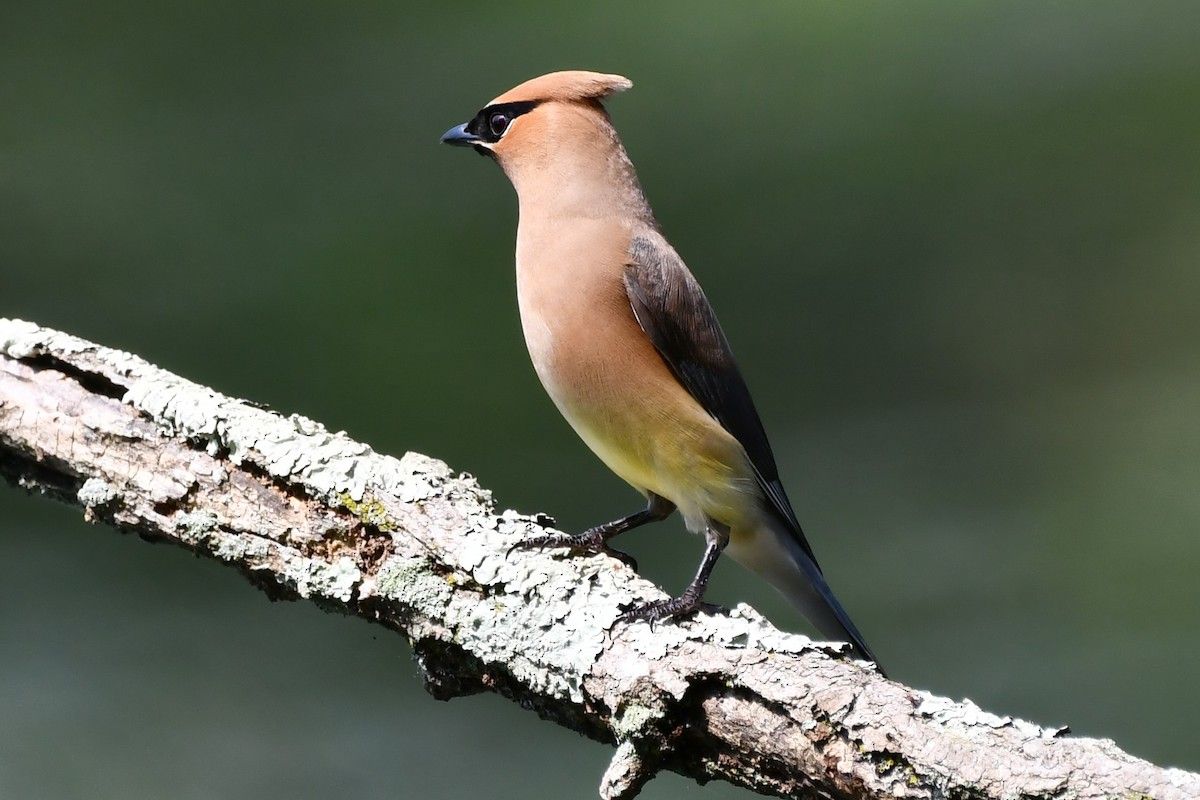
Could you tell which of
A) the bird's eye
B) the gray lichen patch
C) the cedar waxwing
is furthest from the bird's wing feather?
the gray lichen patch

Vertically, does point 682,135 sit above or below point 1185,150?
below

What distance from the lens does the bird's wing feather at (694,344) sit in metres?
3.10

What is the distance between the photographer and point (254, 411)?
9.19ft

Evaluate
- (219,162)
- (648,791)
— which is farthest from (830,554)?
(219,162)

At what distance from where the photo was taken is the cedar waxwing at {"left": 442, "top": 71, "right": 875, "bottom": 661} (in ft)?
9.86

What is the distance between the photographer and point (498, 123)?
3500mm

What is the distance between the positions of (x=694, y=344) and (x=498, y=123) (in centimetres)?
89

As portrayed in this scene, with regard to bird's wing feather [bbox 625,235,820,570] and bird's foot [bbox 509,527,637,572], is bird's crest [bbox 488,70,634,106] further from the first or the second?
bird's foot [bbox 509,527,637,572]

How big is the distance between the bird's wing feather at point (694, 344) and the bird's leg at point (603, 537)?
0.95 ft

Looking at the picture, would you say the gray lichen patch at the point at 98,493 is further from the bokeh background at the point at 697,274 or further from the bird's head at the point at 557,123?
the bokeh background at the point at 697,274

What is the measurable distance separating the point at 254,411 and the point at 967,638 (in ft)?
13.3

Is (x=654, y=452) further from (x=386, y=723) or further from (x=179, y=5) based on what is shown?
(x=179, y=5)

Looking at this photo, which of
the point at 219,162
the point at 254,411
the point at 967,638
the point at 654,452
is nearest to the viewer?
the point at 254,411

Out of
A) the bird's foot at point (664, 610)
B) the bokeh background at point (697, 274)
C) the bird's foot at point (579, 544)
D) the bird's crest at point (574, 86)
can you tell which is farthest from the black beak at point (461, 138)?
the bokeh background at point (697, 274)
